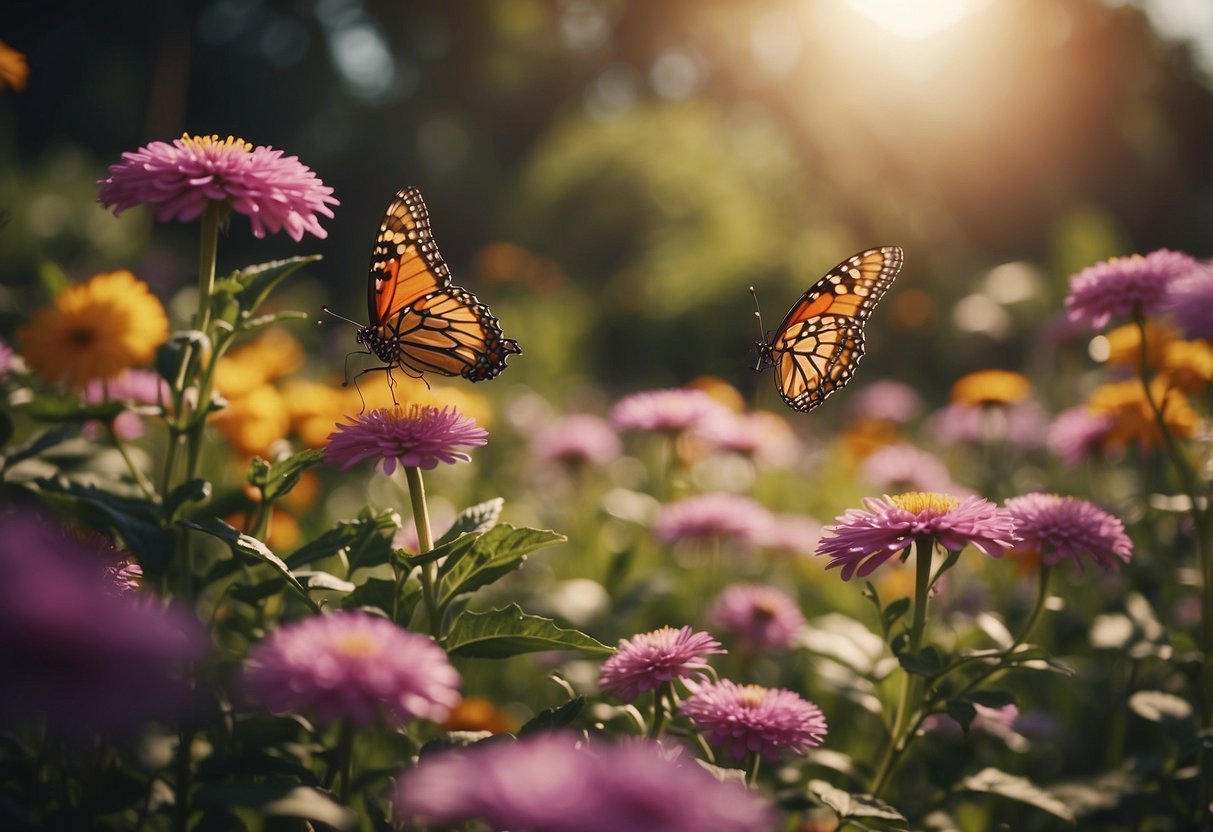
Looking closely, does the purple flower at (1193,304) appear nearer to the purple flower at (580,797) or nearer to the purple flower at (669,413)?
the purple flower at (669,413)

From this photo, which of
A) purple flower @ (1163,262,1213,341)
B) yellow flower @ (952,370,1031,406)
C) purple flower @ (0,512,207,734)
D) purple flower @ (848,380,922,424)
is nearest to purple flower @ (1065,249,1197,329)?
purple flower @ (1163,262,1213,341)

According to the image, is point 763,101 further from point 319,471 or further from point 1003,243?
point 319,471

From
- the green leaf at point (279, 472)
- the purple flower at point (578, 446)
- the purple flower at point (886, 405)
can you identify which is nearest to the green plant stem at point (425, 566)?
the green leaf at point (279, 472)

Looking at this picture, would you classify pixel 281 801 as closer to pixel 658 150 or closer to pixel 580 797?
pixel 580 797

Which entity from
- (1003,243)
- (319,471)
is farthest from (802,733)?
(1003,243)

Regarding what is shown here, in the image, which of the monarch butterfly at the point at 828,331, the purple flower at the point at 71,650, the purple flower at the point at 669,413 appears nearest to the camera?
the purple flower at the point at 71,650

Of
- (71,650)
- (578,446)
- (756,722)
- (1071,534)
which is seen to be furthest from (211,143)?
(578,446)
